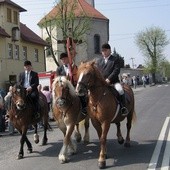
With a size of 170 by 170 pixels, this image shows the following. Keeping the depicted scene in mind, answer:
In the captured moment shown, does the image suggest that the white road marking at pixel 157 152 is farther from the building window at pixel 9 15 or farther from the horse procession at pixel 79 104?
the building window at pixel 9 15

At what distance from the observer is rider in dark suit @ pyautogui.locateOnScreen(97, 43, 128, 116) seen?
944 cm

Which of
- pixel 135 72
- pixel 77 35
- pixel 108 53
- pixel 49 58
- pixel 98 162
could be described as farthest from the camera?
pixel 135 72

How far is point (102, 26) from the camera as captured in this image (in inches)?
2594

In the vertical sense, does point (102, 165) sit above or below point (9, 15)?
below

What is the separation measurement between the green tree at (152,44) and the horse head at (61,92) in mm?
86271

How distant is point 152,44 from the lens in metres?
94.8

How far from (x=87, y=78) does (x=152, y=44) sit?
8834 cm

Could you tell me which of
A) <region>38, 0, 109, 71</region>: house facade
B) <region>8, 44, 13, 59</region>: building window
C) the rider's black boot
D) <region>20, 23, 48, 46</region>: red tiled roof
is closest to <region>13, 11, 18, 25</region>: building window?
<region>20, 23, 48, 46</region>: red tiled roof

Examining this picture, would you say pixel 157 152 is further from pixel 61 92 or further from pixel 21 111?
pixel 21 111

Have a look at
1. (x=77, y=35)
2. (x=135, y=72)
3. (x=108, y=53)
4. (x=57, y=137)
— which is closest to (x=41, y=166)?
(x=108, y=53)

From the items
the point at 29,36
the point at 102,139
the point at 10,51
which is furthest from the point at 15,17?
the point at 102,139

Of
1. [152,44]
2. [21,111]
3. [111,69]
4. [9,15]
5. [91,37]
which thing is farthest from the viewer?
[152,44]

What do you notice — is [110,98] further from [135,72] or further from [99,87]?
[135,72]

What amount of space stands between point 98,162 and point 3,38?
3148cm
